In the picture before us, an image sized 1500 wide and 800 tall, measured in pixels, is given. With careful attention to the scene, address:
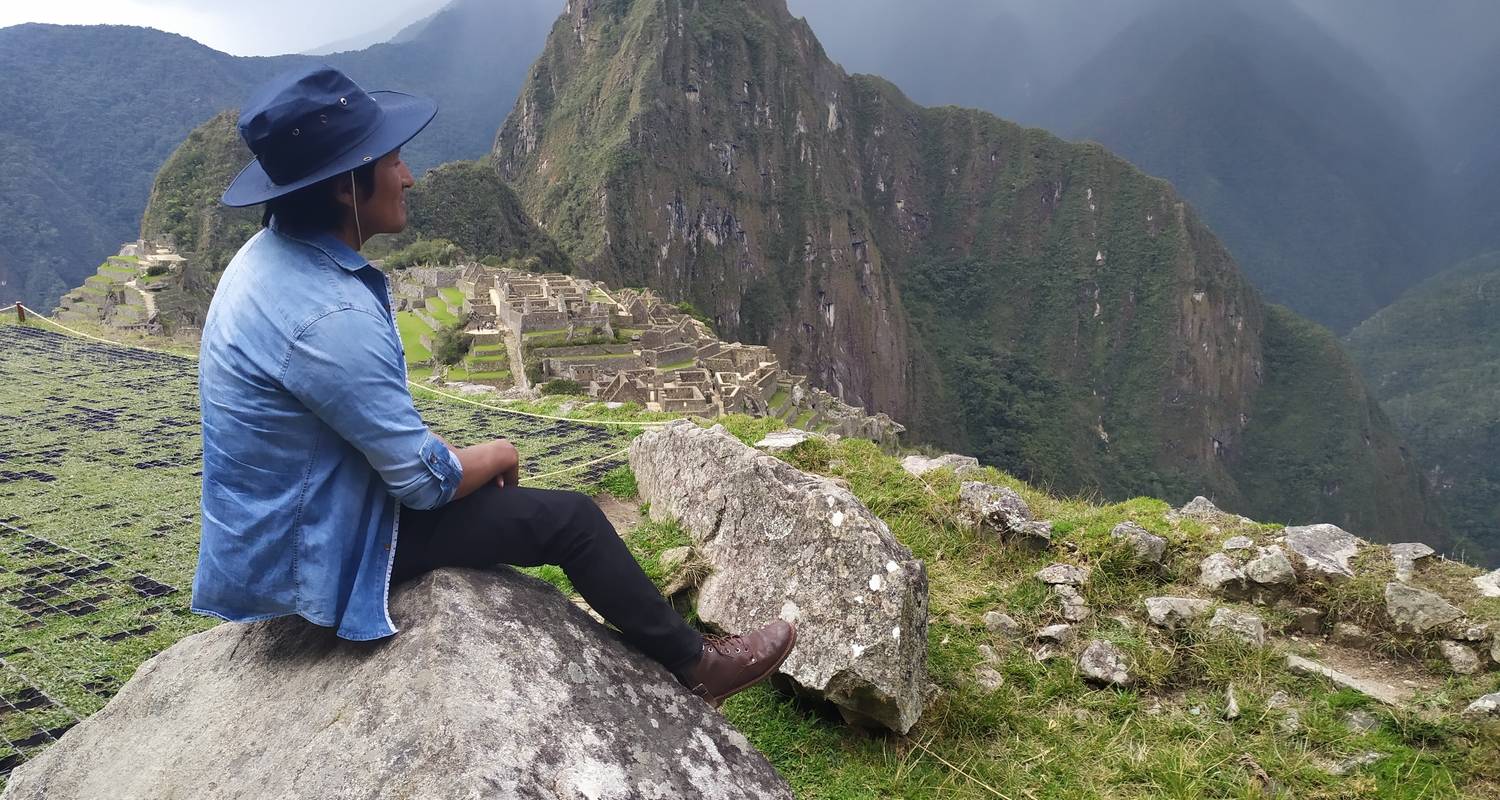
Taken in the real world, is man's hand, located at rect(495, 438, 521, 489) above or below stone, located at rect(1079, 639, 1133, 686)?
above

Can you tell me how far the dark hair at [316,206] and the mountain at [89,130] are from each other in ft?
275

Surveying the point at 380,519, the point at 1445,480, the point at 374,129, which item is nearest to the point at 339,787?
the point at 380,519

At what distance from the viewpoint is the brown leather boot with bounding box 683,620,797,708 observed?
282 cm

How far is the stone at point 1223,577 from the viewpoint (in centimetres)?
420

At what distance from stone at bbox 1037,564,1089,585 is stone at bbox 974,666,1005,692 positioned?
33.0 inches

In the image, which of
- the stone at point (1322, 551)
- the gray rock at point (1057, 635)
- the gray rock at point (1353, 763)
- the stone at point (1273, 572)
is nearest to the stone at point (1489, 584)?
the stone at point (1322, 551)

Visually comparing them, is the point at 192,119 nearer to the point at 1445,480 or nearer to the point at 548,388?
the point at 548,388

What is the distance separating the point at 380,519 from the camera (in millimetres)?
2357

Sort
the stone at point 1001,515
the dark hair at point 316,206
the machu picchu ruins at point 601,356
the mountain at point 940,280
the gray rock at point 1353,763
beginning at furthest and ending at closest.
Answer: the mountain at point 940,280
the machu picchu ruins at point 601,356
the stone at point 1001,515
the gray rock at point 1353,763
the dark hair at point 316,206

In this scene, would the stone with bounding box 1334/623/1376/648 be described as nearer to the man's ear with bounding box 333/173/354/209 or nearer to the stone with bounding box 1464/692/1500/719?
the stone with bounding box 1464/692/1500/719

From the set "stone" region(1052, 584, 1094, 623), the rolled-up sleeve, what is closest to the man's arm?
the rolled-up sleeve

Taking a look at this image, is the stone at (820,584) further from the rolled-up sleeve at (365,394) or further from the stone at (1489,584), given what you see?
the stone at (1489,584)

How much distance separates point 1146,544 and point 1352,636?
0.96 m

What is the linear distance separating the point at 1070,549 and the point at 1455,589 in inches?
66.7
